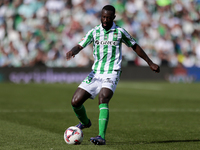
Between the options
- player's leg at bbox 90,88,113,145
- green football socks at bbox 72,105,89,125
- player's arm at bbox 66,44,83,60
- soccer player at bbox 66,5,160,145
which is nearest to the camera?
player's leg at bbox 90,88,113,145

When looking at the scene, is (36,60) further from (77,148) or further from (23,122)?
(77,148)

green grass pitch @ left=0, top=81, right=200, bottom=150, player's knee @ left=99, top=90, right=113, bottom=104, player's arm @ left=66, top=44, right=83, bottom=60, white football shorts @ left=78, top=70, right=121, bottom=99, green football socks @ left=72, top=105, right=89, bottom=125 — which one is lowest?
green grass pitch @ left=0, top=81, right=200, bottom=150

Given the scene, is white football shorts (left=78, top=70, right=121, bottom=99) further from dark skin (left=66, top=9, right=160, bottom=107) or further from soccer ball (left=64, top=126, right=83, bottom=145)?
soccer ball (left=64, top=126, right=83, bottom=145)

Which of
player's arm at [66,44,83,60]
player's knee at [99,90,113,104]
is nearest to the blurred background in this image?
player's arm at [66,44,83,60]

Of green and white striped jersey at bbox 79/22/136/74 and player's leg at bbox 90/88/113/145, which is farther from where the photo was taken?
green and white striped jersey at bbox 79/22/136/74

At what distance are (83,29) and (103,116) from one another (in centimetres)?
1943

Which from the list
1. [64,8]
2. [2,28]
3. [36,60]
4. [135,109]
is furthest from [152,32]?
[135,109]

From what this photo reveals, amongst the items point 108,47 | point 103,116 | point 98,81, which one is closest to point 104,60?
point 108,47

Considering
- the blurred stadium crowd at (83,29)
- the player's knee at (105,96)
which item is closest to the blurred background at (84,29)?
the blurred stadium crowd at (83,29)

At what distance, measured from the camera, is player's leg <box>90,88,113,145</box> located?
515cm

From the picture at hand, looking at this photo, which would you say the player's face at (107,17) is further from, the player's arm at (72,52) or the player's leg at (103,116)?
the player's leg at (103,116)

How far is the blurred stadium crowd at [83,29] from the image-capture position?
→ 23203mm

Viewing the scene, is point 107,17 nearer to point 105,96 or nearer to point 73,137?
point 105,96

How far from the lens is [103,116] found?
5289 mm
